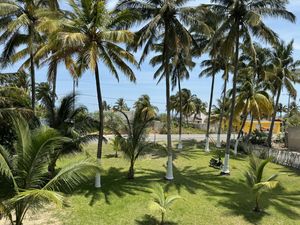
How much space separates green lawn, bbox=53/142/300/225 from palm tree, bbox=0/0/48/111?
5.46 metres

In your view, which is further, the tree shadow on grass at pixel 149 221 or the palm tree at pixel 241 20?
the palm tree at pixel 241 20

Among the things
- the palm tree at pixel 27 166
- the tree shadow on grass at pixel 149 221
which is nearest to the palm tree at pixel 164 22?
the tree shadow on grass at pixel 149 221

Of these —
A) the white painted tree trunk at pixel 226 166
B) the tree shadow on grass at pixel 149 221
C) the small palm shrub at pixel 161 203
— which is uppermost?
the white painted tree trunk at pixel 226 166

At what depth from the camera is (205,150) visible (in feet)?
94.7

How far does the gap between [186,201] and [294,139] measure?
1979 centimetres

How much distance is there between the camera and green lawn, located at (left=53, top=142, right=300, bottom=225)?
40.0ft

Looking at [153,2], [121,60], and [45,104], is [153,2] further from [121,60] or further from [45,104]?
[45,104]

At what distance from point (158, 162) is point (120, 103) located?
51.4 metres

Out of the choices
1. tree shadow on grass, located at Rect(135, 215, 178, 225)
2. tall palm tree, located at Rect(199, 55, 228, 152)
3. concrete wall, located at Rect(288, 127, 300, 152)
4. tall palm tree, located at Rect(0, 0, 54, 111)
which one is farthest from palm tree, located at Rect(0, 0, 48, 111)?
concrete wall, located at Rect(288, 127, 300, 152)

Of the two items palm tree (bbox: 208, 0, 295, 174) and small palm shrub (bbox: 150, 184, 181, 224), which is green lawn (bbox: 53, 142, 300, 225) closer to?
small palm shrub (bbox: 150, 184, 181, 224)

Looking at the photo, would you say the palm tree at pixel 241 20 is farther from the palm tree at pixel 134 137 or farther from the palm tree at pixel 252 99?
the palm tree at pixel 252 99

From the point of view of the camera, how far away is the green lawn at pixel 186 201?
12195 millimetres

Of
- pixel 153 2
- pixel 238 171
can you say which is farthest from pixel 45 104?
pixel 238 171

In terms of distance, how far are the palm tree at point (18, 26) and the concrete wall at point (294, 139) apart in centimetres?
2327
